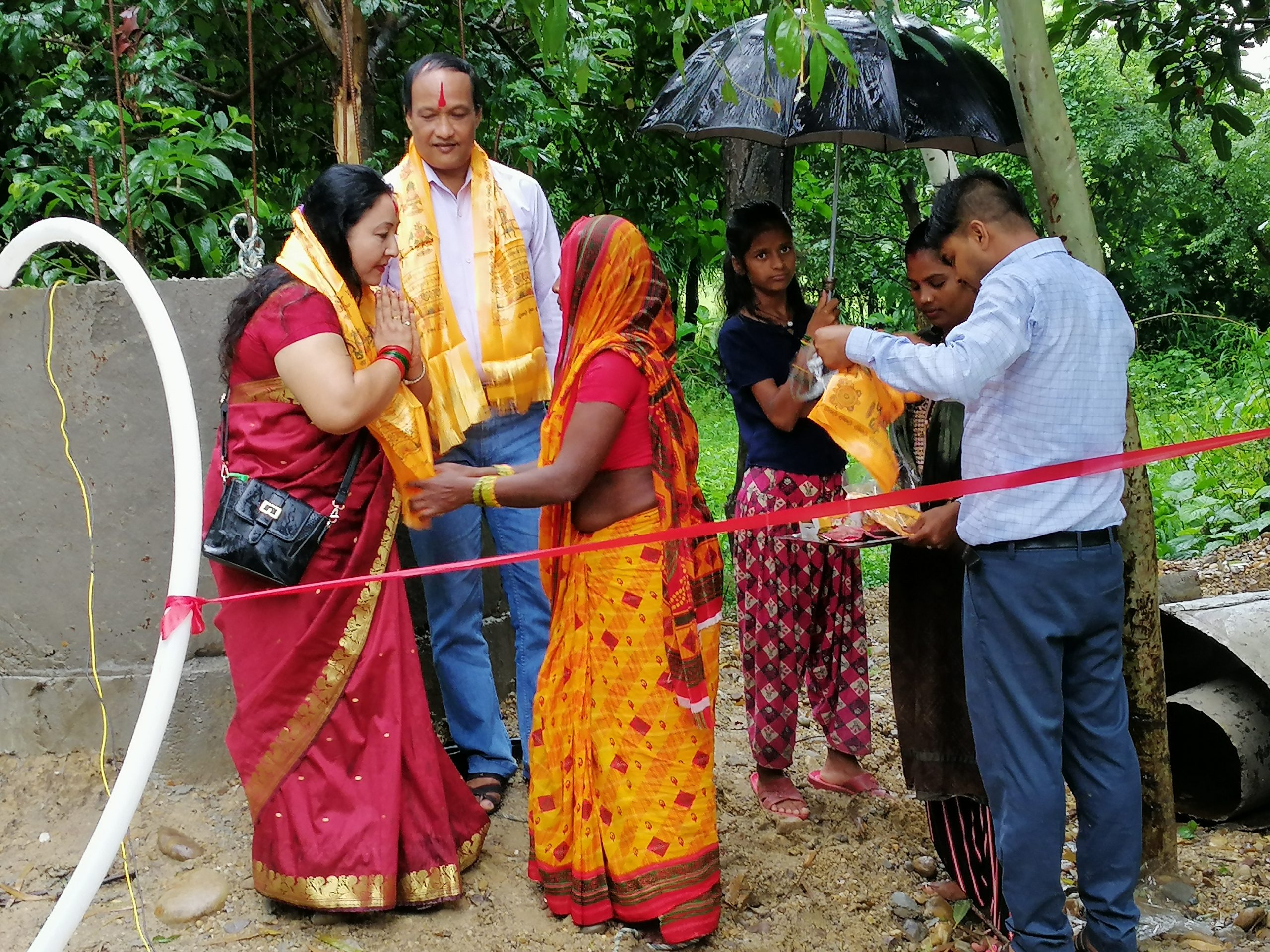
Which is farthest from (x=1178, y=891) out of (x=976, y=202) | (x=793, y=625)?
(x=976, y=202)

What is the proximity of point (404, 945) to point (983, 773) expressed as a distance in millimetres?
1488

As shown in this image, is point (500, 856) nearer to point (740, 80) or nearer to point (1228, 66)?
point (740, 80)

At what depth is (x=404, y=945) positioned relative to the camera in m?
2.94

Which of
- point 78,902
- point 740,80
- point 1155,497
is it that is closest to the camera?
point 78,902

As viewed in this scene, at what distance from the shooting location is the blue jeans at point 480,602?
3639 mm

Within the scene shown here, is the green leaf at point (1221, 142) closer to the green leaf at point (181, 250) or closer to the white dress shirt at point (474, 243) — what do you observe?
the white dress shirt at point (474, 243)

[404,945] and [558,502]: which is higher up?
[558,502]

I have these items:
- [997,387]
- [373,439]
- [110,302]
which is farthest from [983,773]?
[110,302]

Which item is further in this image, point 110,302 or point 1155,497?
point 1155,497

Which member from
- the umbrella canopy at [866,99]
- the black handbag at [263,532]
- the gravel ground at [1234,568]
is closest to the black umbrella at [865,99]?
the umbrella canopy at [866,99]

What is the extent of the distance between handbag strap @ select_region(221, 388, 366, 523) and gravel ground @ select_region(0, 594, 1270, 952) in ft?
3.52

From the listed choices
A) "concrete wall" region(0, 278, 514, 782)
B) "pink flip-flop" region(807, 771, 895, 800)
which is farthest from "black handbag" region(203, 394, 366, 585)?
"pink flip-flop" region(807, 771, 895, 800)

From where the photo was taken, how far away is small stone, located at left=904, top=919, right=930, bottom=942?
304 cm

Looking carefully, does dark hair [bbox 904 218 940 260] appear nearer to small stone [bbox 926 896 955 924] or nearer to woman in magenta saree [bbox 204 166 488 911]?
woman in magenta saree [bbox 204 166 488 911]
